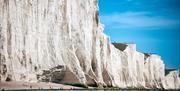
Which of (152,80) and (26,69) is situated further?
(152,80)

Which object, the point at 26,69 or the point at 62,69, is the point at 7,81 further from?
the point at 62,69

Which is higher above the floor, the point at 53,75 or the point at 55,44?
the point at 55,44

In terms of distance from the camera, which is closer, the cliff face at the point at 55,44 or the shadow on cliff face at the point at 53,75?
the cliff face at the point at 55,44

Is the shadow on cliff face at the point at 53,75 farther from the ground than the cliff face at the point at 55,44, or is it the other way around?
the cliff face at the point at 55,44

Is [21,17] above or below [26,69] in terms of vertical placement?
above

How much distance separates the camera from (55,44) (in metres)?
32.6

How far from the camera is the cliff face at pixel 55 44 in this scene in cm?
2734

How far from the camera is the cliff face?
89.7 feet

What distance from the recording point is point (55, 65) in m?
32.1

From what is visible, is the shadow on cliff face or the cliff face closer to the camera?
the cliff face

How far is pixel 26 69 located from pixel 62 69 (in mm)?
3856

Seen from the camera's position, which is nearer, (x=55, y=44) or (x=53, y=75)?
(x=53, y=75)

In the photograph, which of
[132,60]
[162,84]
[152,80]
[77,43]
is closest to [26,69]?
[77,43]

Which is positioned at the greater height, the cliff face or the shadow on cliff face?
the cliff face
